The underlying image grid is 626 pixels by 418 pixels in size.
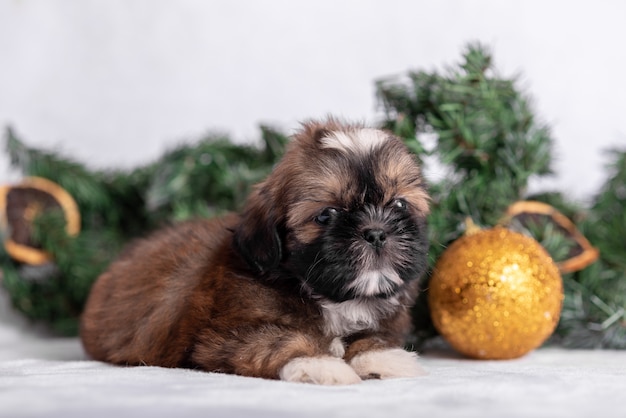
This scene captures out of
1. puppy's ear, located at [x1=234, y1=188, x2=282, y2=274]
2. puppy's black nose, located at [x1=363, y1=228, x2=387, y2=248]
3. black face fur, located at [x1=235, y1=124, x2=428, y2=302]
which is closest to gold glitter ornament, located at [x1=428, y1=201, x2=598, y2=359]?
black face fur, located at [x1=235, y1=124, x2=428, y2=302]

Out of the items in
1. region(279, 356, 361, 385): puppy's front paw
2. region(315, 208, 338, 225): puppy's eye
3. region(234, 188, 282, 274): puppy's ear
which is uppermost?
region(315, 208, 338, 225): puppy's eye

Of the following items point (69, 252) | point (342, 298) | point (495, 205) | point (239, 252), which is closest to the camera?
point (342, 298)

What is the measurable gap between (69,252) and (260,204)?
67.2 inches

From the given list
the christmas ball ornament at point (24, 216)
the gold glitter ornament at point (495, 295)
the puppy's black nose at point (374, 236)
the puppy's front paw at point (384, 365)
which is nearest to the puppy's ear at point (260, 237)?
the puppy's black nose at point (374, 236)

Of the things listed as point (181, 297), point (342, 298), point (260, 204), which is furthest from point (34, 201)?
point (342, 298)

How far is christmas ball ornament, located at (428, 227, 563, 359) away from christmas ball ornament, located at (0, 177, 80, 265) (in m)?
2.01

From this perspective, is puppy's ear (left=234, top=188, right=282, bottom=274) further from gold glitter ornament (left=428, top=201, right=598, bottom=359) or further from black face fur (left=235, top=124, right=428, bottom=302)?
gold glitter ornament (left=428, top=201, right=598, bottom=359)

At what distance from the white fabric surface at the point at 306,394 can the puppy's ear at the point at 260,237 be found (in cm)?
37

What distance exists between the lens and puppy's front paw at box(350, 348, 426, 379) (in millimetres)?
2307

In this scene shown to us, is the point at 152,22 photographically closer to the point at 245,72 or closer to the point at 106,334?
the point at 245,72

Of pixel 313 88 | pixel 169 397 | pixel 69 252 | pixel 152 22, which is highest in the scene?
pixel 152 22

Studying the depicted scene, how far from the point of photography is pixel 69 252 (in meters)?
3.82

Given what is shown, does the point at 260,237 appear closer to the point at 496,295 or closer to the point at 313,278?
the point at 313,278

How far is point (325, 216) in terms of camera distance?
2.34m
